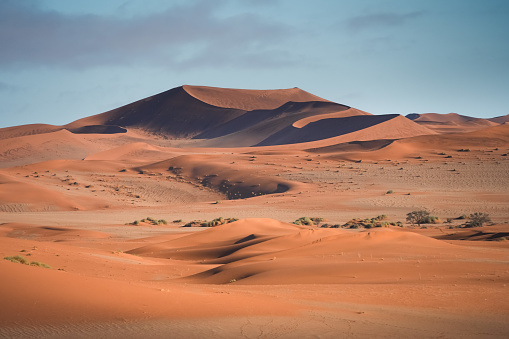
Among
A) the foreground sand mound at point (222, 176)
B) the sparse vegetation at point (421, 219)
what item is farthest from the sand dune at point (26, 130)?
the sparse vegetation at point (421, 219)

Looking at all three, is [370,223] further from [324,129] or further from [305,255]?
[324,129]

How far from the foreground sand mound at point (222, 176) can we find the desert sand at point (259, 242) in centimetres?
31

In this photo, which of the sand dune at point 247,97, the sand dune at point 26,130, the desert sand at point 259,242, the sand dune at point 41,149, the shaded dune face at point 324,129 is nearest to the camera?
the desert sand at point 259,242

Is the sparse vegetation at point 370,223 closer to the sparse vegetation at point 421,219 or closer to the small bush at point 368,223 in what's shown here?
the small bush at point 368,223

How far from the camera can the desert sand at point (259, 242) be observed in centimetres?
671

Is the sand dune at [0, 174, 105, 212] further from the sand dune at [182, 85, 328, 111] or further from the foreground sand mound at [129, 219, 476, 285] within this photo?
the sand dune at [182, 85, 328, 111]

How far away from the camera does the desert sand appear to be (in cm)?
671

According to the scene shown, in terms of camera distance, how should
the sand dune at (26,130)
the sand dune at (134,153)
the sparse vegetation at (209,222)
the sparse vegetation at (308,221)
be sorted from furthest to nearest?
the sand dune at (26,130) < the sand dune at (134,153) < the sparse vegetation at (209,222) < the sparse vegetation at (308,221)

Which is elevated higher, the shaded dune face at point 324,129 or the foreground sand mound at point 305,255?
the shaded dune face at point 324,129

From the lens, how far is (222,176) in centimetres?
5828

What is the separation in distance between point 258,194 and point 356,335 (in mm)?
44168

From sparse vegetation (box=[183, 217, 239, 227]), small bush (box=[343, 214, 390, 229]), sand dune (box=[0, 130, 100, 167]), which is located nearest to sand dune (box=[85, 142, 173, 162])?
sand dune (box=[0, 130, 100, 167])

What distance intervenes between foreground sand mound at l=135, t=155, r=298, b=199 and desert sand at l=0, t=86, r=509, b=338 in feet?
1.02

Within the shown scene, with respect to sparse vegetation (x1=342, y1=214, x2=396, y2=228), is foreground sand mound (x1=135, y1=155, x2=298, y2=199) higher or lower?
higher
